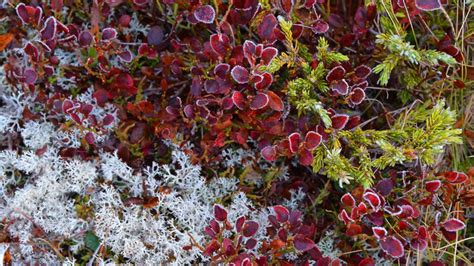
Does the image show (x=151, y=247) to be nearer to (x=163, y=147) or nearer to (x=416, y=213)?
(x=163, y=147)

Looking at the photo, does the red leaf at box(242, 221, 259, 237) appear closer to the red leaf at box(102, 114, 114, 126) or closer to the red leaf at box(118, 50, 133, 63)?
the red leaf at box(102, 114, 114, 126)

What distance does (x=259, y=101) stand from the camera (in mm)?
2105

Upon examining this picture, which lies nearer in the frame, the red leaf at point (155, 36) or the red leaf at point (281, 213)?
the red leaf at point (281, 213)

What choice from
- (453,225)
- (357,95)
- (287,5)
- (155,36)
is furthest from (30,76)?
(453,225)

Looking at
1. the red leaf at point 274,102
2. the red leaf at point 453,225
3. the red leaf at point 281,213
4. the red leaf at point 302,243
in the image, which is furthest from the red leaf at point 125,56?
the red leaf at point 453,225

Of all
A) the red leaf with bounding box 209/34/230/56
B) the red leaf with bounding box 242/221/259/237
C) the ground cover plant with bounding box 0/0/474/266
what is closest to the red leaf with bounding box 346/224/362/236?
the ground cover plant with bounding box 0/0/474/266

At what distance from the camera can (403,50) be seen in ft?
6.78

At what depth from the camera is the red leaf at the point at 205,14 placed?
6.96 feet

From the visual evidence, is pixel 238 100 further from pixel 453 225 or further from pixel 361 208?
pixel 453 225

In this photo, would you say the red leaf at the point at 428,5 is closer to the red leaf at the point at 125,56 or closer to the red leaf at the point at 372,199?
the red leaf at the point at 372,199

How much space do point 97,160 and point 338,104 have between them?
108 cm

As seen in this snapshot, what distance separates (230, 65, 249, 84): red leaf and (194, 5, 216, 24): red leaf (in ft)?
0.69

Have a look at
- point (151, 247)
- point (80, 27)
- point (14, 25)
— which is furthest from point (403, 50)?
point (14, 25)

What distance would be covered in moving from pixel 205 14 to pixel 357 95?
0.67 meters
